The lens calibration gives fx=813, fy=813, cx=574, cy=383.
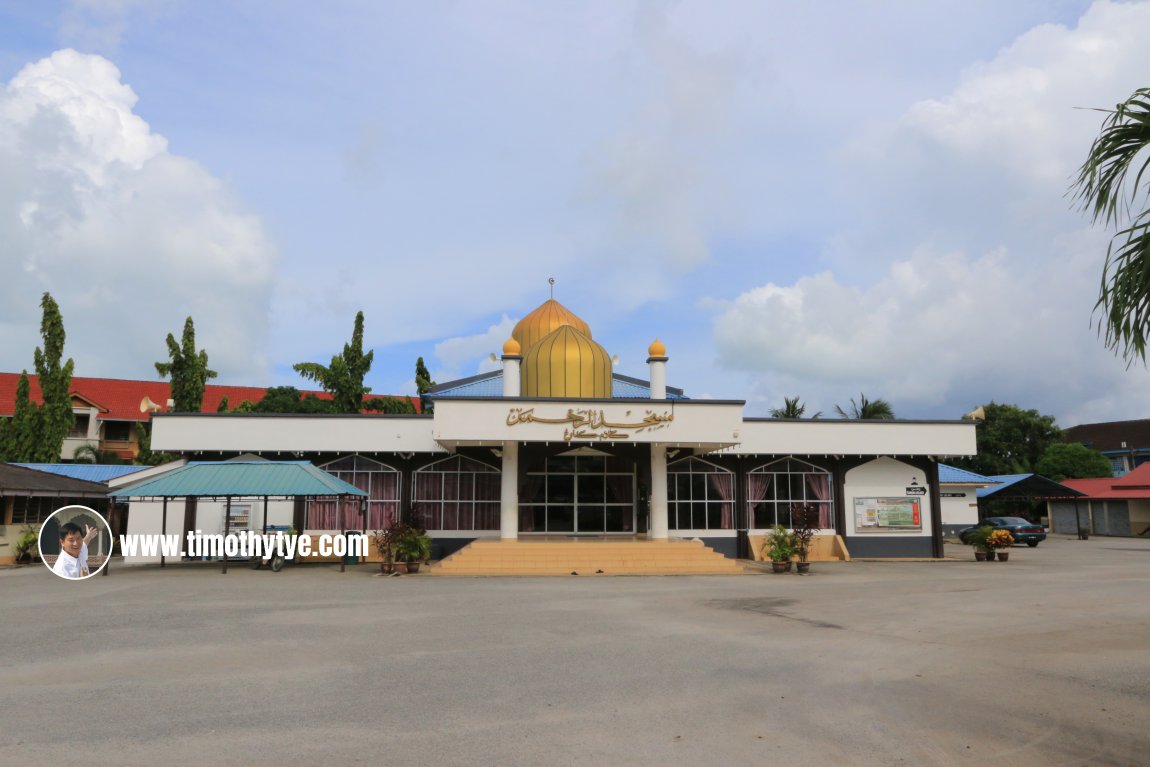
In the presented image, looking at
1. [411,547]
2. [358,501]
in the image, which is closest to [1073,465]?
[358,501]

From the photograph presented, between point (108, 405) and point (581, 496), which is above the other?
point (108, 405)

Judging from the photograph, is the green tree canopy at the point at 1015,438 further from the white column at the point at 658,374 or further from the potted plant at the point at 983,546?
the white column at the point at 658,374

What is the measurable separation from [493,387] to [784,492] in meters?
12.4

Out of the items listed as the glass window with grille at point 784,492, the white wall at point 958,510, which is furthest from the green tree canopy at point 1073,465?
the glass window with grille at point 784,492

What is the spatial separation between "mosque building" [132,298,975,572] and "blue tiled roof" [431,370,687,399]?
15.8 feet

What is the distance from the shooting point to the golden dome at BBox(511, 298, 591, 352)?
33531 mm

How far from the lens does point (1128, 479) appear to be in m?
47.5

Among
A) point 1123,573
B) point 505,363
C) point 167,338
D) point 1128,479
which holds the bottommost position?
point 1123,573

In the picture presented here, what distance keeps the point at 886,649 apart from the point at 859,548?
1915 centimetres

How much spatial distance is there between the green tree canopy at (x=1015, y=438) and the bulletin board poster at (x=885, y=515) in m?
35.1

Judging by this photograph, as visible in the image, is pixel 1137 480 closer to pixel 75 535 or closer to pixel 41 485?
pixel 75 535

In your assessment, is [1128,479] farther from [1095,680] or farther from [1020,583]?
[1095,680]

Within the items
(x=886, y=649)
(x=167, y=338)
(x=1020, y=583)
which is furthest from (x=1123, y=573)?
(x=167, y=338)

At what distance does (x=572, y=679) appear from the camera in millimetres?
8688
